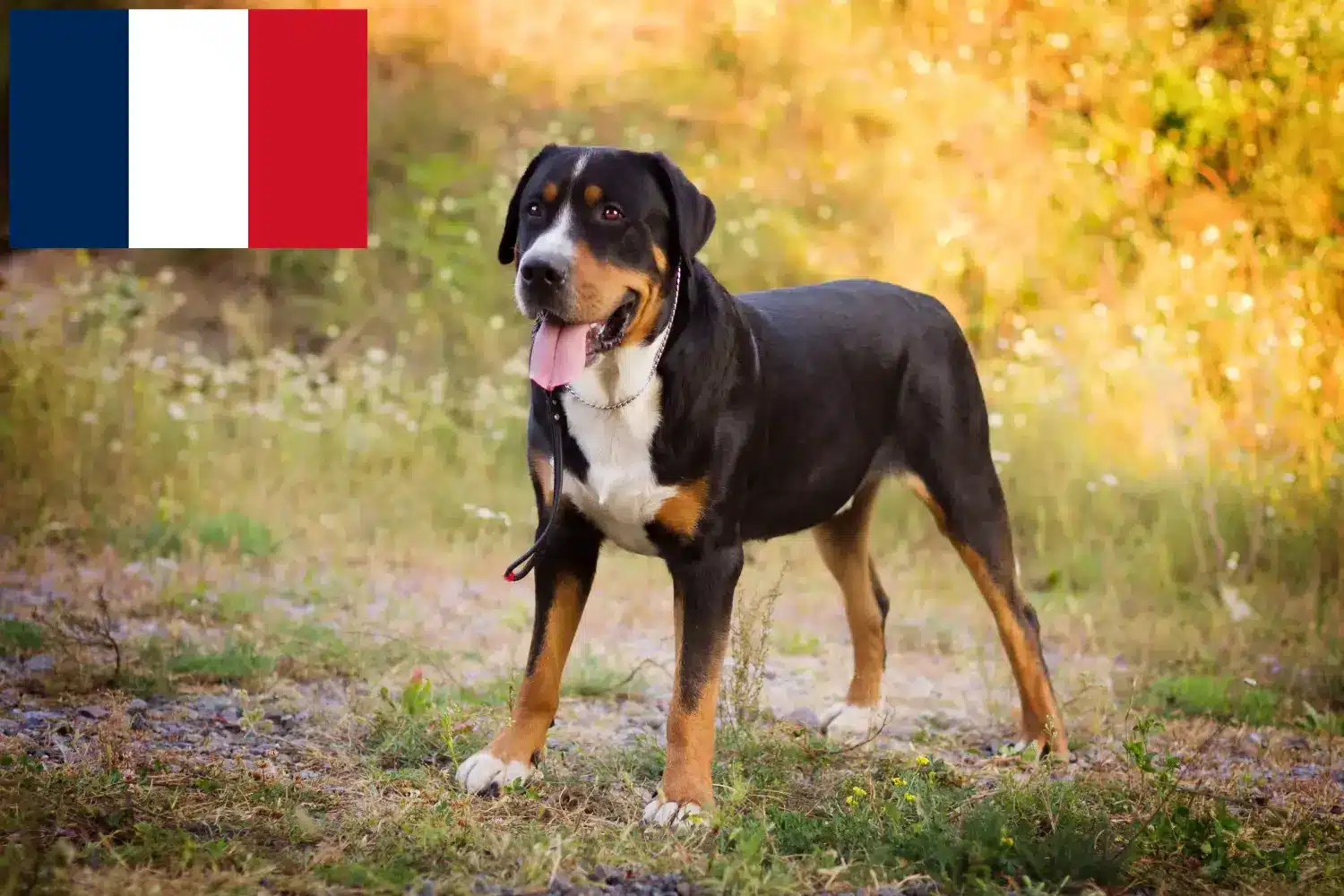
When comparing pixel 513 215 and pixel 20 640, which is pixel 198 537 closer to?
pixel 20 640

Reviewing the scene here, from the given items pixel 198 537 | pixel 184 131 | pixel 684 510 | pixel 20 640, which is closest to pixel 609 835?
pixel 684 510

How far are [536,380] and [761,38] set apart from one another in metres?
9.75

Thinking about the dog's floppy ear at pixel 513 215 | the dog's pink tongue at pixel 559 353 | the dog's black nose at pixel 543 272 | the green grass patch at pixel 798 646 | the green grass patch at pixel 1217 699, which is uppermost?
the dog's floppy ear at pixel 513 215

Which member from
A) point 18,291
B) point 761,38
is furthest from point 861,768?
point 761,38

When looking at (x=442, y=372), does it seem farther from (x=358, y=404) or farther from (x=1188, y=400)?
(x=1188, y=400)

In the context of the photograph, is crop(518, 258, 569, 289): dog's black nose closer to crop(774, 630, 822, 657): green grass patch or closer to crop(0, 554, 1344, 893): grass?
crop(0, 554, 1344, 893): grass

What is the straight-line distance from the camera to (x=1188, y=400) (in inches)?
321

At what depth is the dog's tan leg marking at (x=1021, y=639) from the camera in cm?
464

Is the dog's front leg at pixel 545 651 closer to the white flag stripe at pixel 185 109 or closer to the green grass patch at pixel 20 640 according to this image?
the green grass patch at pixel 20 640

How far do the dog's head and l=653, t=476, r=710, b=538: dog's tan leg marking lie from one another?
42 centimetres

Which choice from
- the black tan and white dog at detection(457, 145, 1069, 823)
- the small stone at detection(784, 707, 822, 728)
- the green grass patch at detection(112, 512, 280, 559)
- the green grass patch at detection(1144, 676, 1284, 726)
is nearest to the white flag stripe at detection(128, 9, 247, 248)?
the green grass patch at detection(112, 512, 280, 559)

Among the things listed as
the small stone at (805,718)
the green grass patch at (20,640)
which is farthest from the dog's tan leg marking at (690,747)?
the green grass patch at (20,640)

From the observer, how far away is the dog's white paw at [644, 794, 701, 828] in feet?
11.8

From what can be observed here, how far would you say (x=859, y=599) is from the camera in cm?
494
